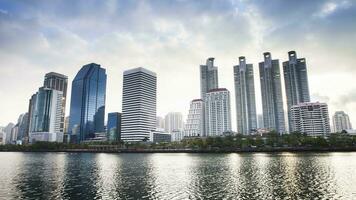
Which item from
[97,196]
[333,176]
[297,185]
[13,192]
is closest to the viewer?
[97,196]

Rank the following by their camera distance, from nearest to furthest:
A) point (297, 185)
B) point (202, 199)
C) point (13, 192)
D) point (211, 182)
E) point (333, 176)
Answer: point (202, 199)
point (13, 192)
point (297, 185)
point (211, 182)
point (333, 176)

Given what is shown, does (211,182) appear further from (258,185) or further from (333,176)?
(333,176)

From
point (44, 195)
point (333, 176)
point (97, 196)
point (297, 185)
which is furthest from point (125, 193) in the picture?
point (333, 176)

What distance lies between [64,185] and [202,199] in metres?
33.0

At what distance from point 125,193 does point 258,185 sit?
28093mm

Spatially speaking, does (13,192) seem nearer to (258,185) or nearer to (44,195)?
(44,195)

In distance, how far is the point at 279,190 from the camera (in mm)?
52156

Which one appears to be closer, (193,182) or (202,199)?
(202,199)

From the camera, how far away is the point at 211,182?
206 feet

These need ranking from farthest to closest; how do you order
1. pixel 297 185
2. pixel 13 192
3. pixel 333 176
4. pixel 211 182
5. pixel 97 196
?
pixel 333 176 → pixel 211 182 → pixel 297 185 → pixel 13 192 → pixel 97 196

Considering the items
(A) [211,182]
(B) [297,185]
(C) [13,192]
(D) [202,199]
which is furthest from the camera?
(A) [211,182]

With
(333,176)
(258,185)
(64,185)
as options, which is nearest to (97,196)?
(64,185)

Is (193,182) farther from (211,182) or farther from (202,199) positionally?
(202,199)

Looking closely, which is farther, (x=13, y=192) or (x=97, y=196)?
(x=13, y=192)
